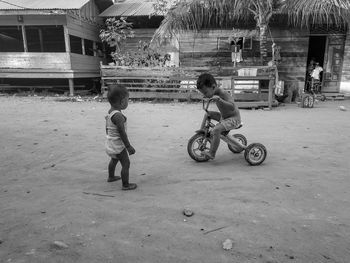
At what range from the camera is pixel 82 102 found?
11.3 metres

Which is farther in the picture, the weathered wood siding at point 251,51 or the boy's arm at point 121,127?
the weathered wood siding at point 251,51

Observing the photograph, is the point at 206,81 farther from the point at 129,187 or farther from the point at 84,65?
the point at 84,65

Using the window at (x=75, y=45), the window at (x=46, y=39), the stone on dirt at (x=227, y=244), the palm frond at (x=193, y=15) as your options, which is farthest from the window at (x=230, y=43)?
the stone on dirt at (x=227, y=244)

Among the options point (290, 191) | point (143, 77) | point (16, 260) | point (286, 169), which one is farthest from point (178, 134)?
point (143, 77)

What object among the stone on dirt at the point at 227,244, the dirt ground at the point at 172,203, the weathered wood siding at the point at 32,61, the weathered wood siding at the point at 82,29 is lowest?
the dirt ground at the point at 172,203

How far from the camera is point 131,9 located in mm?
14812

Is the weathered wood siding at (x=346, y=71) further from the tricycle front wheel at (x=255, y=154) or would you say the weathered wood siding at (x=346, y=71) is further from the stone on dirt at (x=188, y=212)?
the stone on dirt at (x=188, y=212)

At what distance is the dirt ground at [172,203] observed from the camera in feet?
7.16

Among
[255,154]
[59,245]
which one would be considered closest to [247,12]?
[255,154]

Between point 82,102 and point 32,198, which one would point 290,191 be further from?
point 82,102

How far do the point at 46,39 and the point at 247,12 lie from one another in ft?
33.2

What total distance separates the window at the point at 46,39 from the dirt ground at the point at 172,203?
37.2ft

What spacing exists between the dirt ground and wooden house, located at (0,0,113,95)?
7.85m

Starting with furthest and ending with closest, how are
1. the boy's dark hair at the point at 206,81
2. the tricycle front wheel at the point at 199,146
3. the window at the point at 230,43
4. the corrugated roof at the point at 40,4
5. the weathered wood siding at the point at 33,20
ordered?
the window at the point at 230,43
the weathered wood siding at the point at 33,20
the corrugated roof at the point at 40,4
the tricycle front wheel at the point at 199,146
the boy's dark hair at the point at 206,81
